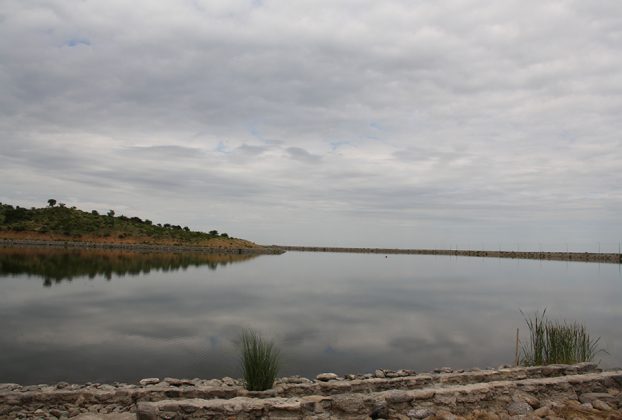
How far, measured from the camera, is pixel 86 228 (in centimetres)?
8281

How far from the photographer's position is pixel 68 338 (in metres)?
16.2

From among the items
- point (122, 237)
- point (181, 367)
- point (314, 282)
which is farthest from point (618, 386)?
point (122, 237)

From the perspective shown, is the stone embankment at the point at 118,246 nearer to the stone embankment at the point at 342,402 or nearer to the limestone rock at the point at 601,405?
the stone embankment at the point at 342,402

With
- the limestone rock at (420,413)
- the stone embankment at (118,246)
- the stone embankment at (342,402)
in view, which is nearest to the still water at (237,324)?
the stone embankment at (342,402)

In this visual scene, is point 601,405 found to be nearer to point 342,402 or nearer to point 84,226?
point 342,402

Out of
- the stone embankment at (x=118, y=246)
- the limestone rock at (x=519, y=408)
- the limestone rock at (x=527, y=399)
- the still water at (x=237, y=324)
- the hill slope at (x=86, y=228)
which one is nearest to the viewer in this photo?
the limestone rock at (x=519, y=408)

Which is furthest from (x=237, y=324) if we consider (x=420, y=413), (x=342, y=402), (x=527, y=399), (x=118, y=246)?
(x=118, y=246)

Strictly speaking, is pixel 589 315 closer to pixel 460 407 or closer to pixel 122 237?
pixel 460 407

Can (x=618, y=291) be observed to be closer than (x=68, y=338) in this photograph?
No

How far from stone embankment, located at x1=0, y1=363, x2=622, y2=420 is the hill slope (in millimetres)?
78985

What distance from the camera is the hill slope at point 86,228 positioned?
77.6 metres

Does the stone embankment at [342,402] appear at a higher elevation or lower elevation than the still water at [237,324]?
higher

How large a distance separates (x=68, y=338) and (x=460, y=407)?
45.6ft

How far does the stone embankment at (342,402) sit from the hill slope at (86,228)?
259 feet
